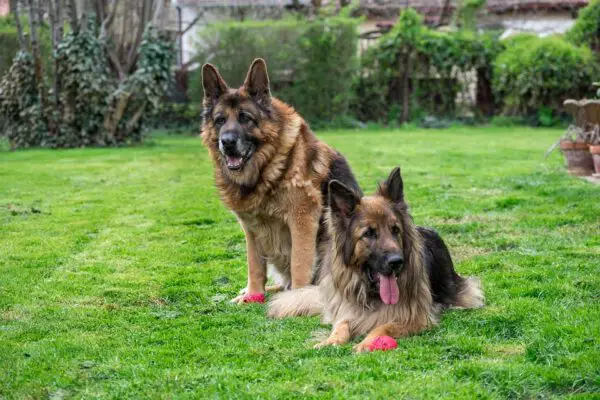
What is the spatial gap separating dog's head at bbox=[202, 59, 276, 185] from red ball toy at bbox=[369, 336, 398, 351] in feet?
7.04

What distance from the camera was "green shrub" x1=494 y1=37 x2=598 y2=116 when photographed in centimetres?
2609

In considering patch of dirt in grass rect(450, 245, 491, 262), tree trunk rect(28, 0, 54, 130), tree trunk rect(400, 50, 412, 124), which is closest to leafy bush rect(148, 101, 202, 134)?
tree trunk rect(28, 0, 54, 130)

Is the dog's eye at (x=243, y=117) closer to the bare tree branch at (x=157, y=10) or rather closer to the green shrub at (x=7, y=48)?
the bare tree branch at (x=157, y=10)

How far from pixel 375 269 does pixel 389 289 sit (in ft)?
0.56

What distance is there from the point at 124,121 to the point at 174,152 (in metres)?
3.05

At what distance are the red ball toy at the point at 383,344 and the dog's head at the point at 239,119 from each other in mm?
2146

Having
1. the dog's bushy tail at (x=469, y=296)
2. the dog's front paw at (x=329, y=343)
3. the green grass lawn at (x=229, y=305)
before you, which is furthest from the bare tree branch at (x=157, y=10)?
the dog's front paw at (x=329, y=343)

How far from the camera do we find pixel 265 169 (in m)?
6.74

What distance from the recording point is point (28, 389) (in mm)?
4242

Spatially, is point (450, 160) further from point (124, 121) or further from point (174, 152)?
point (124, 121)

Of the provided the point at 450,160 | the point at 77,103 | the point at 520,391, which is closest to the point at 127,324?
the point at 520,391

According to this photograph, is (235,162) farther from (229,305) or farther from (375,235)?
(375,235)

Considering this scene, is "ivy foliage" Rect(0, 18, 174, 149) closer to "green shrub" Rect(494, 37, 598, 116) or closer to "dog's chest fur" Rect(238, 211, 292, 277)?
"green shrub" Rect(494, 37, 598, 116)

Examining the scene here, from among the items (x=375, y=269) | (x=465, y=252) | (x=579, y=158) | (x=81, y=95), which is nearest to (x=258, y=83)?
(x=375, y=269)
